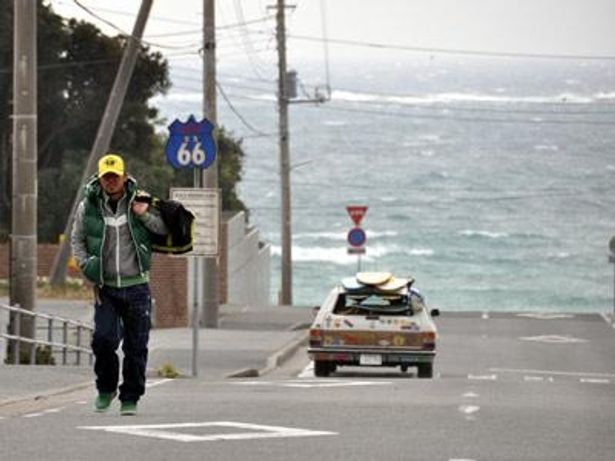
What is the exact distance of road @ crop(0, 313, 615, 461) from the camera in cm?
1403

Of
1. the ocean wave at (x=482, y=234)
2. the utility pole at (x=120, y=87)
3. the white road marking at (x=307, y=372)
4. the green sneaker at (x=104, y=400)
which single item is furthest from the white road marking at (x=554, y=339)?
the ocean wave at (x=482, y=234)

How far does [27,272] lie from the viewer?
2759 cm

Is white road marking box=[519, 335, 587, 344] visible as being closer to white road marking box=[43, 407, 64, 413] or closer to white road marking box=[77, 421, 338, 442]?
white road marking box=[43, 407, 64, 413]

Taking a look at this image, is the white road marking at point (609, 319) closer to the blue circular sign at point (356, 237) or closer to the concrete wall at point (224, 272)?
the blue circular sign at point (356, 237)

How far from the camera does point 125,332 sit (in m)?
16.4

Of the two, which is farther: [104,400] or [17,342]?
[17,342]

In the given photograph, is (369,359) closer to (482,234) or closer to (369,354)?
(369,354)

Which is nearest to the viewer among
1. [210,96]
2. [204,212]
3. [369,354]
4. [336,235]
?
[204,212]

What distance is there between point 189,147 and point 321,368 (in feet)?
18.1

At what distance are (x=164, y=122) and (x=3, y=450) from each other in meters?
57.1

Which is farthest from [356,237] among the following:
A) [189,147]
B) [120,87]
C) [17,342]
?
[189,147]

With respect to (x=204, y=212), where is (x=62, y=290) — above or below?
below

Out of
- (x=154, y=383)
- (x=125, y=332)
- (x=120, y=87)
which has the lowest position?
(x=154, y=383)

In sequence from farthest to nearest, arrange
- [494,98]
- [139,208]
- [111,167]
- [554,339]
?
1. [494,98]
2. [554,339]
3. [139,208]
4. [111,167]
